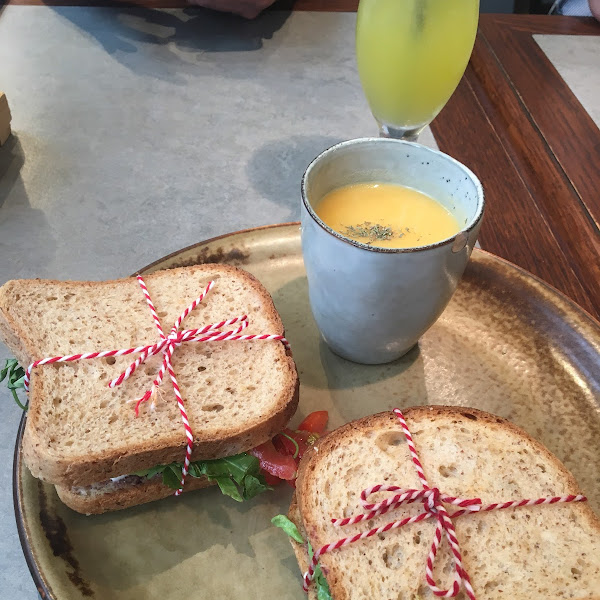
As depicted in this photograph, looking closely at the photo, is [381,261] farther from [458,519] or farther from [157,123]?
[157,123]

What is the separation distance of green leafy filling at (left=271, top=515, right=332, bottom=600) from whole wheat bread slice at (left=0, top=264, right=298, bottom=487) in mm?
148

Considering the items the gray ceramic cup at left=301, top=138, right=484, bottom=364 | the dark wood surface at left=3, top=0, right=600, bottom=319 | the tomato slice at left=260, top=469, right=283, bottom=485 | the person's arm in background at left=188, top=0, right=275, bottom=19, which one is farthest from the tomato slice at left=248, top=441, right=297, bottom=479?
the person's arm in background at left=188, top=0, right=275, bottom=19

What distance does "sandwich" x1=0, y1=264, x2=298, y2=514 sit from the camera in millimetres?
983

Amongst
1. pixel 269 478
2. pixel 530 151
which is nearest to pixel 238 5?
pixel 530 151

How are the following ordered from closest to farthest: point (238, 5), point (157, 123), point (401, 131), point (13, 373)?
point (13, 373), point (401, 131), point (157, 123), point (238, 5)

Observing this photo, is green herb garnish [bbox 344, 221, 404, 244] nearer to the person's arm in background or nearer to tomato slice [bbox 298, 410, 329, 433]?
tomato slice [bbox 298, 410, 329, 433]

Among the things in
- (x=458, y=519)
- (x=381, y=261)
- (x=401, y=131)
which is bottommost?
(x=458, y=519)

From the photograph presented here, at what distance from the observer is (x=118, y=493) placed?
0.99m

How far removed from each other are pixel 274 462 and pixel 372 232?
1.52 ft

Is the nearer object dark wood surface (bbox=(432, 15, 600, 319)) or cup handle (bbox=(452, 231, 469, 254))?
cup handle (bbox=(452, 231, 469, 254))

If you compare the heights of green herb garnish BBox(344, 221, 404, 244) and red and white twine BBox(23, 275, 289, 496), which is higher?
green herb garnish BBox(344, 221, 404, 244)

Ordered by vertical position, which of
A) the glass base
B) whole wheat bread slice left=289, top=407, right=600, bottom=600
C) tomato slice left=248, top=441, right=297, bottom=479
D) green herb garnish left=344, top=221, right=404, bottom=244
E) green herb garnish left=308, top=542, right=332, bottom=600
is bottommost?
tomato slice left=248, top=441, right=297, bottom=479

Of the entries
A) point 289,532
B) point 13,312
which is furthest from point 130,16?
point 289,532

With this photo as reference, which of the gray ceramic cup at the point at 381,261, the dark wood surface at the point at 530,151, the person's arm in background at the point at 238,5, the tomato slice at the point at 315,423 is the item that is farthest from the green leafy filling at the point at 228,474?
the person's arm in background at the point at 238,5
